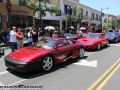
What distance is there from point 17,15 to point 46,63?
1578cm

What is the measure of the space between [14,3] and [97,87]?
59.3ft

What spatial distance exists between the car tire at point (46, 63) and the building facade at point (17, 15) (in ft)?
46.2

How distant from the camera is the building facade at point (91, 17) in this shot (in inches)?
1494

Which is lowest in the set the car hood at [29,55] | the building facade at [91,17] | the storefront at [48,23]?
the car hood at [29,55]

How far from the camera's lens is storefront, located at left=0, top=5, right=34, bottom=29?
18.6 meters

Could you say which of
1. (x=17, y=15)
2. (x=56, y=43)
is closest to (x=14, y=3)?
(x=17, y=15)

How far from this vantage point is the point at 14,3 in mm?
20094

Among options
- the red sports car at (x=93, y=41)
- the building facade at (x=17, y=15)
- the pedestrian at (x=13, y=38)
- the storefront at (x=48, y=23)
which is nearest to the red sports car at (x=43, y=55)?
the pedestrian at (x=13, y=38)

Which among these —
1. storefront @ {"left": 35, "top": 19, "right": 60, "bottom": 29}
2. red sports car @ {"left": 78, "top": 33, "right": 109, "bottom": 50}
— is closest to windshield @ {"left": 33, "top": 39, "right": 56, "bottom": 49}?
red sports car @ {"left": 78, "top": 33, "right": 109, "bottom": 50}

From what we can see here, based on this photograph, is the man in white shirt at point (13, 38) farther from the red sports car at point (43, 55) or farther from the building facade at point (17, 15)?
the building facade at point (17, 15)

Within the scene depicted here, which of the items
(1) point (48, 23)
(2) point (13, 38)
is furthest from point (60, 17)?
(2) point (13, 38)

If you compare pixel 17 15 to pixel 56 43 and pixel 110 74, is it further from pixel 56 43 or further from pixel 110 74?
pixel 110 74

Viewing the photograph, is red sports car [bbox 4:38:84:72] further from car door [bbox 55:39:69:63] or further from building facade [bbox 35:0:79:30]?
building facade [bbox 35:0:79:30]

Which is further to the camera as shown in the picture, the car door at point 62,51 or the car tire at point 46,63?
the car door at point 62,51
